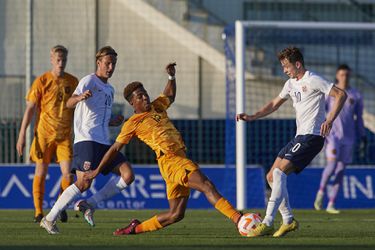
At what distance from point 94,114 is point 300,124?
7.64 ft

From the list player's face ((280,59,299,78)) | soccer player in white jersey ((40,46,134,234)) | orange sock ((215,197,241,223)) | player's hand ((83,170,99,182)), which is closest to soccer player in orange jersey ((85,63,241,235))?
player's hand ((83,170,99,182))

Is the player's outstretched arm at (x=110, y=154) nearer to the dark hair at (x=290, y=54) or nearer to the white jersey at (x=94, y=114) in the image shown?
the white jersey at (x=94, y=114)

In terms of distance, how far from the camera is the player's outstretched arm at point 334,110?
1159cm

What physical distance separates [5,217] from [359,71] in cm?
1165

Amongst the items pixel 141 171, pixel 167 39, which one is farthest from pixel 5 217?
pixel 167 39

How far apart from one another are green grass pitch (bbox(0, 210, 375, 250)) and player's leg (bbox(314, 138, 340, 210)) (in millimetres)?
1456

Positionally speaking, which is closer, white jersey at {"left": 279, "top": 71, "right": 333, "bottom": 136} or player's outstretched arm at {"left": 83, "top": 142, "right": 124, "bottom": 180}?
player's outstretched arm at {"left": 83, "top": 142, "right": 124, "bottom": 180}

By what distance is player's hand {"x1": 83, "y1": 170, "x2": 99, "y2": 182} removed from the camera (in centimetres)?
1189

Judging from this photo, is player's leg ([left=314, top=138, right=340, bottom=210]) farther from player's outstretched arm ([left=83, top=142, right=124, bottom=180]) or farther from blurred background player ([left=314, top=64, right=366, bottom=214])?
player's outstretched arm ([left=83, top=142, right=124, bottom=180])

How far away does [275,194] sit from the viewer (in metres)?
11.7

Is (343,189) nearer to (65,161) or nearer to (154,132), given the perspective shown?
(65,161)

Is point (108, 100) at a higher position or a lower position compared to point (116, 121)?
higher

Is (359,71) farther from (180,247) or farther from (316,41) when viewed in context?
(180,247)

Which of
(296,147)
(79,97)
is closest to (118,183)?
(79,97)
